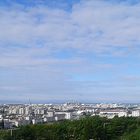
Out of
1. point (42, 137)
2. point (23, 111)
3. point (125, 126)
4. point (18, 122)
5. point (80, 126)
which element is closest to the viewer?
point (42, 137)

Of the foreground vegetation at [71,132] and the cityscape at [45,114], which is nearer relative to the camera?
the foreground vegetation at [71,132]

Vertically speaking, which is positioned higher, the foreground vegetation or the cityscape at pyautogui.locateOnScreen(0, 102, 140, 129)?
the cityscape at pyautogui.locateOnScreen(0, 102, 140, 129)

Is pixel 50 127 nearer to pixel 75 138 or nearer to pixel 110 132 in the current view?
pixel 75 138

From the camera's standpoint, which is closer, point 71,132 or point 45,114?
point 71,132

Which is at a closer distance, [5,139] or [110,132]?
[5,139]

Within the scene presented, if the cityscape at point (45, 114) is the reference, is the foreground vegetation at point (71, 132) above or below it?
below

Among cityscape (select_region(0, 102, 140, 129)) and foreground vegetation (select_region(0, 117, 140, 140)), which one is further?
cityscape (select_region(0, 102, 140, 129))

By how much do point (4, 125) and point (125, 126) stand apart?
21830mm

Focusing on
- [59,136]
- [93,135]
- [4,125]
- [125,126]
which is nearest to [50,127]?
[59,136]

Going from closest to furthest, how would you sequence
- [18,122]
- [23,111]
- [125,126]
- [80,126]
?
[80,126], [125,126], [18,122], [23,111]

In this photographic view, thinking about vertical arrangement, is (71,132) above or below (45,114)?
below

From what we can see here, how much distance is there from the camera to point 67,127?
3847 centimetres

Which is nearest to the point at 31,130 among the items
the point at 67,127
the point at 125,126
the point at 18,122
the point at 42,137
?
the point at 42,137

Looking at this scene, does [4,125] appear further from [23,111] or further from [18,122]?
[23,111]
